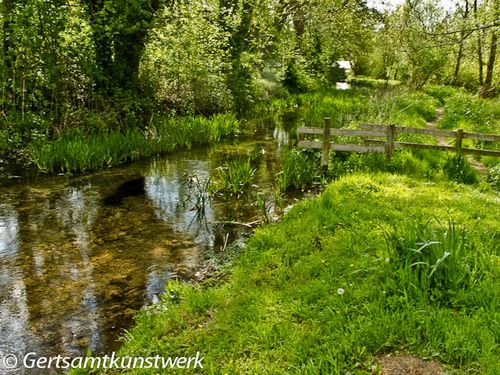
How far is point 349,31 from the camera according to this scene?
1326 inches

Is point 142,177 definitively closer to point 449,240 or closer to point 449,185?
point 449,185

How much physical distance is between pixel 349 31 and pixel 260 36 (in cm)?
1252

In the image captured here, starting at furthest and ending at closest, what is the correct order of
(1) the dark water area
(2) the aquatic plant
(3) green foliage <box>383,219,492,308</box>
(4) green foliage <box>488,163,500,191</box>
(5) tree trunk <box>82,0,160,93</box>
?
(5) tree trunk <box>82,0,160,93</box>
(4) green foliage <box>488,163,500,191</box>
(2) the aquatic plant
(1) the dark water area
(3) green foliage <box>383,219,492,308</box>

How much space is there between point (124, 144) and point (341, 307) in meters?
10.5

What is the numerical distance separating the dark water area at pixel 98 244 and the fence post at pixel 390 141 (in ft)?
10.2

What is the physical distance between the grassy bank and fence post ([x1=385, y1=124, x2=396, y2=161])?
415 centimetres

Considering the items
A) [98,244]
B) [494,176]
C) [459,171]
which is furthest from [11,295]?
[494,176]

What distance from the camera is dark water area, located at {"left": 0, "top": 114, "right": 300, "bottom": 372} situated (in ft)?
18.4

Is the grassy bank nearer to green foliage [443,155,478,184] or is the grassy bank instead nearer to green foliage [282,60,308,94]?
green foliage [443,155,478,184]

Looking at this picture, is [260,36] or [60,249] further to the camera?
[260,36]

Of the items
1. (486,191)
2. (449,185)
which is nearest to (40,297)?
(449,185)

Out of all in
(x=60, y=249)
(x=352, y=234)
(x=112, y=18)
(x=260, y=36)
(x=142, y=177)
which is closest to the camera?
(x=352, y=234)

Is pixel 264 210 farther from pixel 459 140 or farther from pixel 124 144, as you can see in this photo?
pixel 124 144

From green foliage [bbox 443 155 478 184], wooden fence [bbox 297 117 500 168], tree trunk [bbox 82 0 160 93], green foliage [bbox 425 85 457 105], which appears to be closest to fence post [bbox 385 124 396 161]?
wooden fence [bbox 297 117 500 168]
